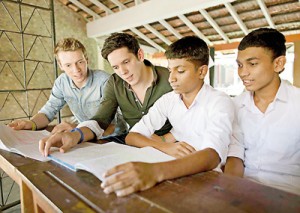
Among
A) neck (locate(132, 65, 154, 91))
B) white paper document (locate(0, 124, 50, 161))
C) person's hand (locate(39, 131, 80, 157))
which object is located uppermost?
neck (locate(132, 65, 154, 91))

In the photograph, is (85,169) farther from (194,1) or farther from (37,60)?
(37,60)

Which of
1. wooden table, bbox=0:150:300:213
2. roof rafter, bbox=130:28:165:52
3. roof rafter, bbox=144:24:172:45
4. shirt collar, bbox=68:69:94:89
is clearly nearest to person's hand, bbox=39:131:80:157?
wooden table, bbox=0:150:300:213

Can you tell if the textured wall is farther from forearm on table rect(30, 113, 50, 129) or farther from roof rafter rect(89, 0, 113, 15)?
forearm on table rect(30, 113, 50, 129)

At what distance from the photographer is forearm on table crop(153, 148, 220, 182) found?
0.64 meters

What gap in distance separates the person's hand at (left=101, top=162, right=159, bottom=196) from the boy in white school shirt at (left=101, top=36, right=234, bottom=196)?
6 centimetres

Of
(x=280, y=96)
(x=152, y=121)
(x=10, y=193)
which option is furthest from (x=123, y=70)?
(x=10, y=193)

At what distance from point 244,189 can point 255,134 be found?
0.58 m

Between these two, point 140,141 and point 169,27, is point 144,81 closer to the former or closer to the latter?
point 140,141

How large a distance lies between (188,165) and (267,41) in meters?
0.76

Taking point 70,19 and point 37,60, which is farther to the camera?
point 70,19

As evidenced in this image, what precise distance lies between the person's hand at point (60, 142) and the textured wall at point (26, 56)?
383cm

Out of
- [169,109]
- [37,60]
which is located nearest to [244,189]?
[169,109]

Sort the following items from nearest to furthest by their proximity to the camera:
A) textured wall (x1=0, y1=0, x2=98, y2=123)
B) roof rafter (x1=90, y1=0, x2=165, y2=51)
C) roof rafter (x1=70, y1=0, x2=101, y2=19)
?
textured wall (x1=0, y1=0, x2=98, y2=123) → roof rafter (x1=90, y1=0, x2=165, y2=51) → roof rafter (x1=70, y1=0, x2=101, y2=19)

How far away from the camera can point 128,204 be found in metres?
0.53
